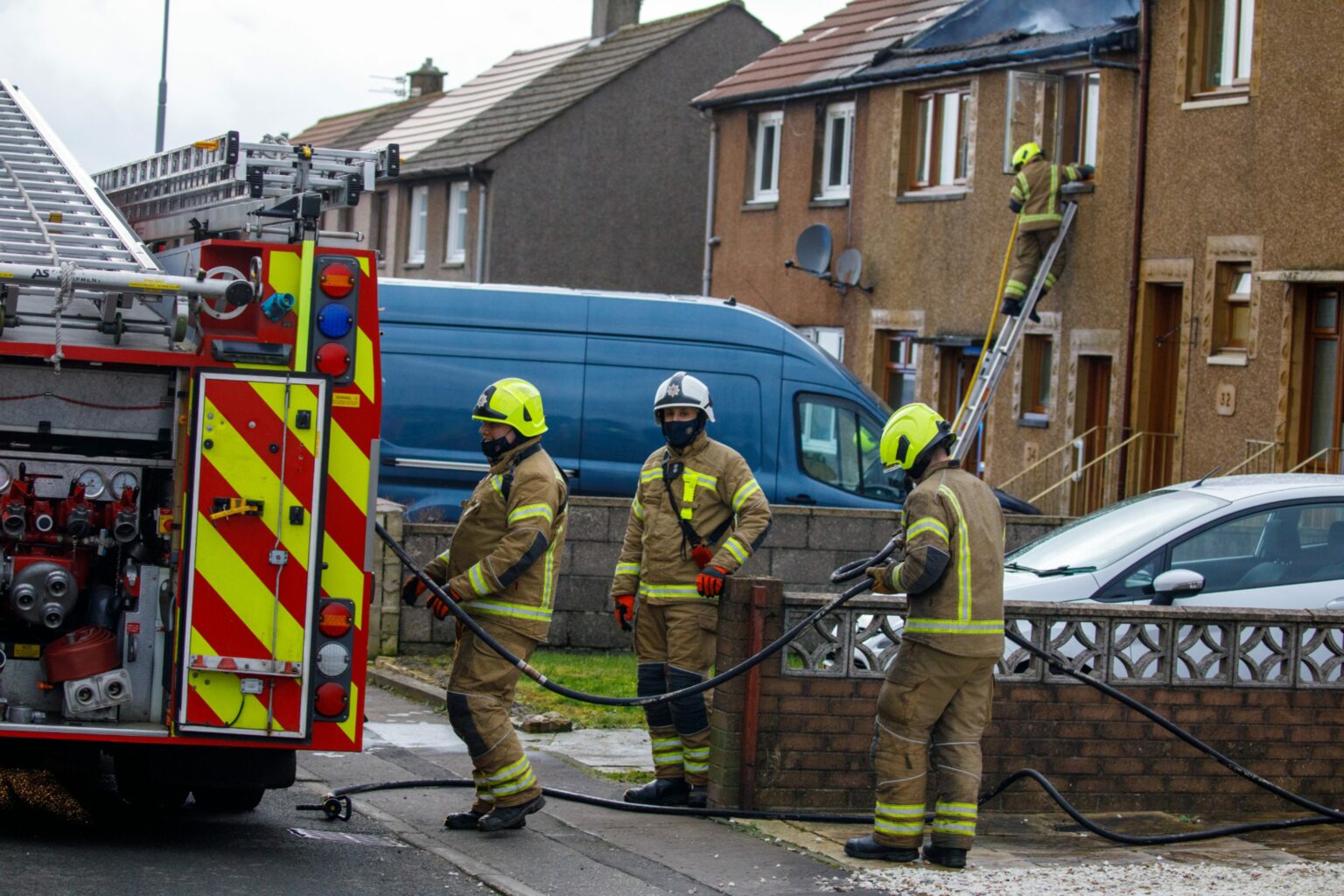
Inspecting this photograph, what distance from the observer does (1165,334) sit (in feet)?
67.8

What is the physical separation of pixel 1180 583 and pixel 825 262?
17165mm

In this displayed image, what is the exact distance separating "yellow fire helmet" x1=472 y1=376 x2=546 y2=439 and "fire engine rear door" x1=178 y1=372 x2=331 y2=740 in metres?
1.12

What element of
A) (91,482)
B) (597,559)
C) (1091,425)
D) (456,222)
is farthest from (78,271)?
(456,222)

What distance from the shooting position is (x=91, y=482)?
274 inches

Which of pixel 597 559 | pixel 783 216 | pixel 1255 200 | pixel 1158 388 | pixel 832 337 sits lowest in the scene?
pixel 597 559

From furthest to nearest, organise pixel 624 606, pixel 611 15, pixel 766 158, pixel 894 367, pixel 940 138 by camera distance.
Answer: pixel 611 15
pixel 766 158
pixel 894 367
pixel 940 138
pixel 624 606

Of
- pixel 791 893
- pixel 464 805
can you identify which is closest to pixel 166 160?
pixel 464 805

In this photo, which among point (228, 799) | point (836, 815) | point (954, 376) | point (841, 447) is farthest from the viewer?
point (954, 376)

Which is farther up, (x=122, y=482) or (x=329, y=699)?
(x=122, y=482)

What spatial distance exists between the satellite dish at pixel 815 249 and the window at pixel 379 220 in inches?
549

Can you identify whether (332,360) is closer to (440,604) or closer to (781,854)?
(440,604)

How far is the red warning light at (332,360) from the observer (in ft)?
23.0

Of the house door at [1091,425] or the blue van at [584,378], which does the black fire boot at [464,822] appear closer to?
the blue van at [584,378]

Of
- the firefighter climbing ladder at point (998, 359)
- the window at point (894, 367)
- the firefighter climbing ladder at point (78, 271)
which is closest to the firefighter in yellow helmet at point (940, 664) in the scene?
the firefighter climbing ladder at point (78, 271)
